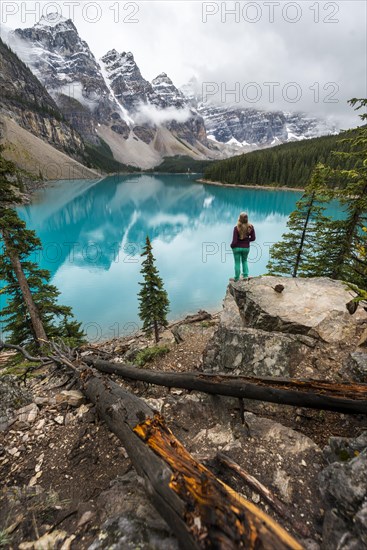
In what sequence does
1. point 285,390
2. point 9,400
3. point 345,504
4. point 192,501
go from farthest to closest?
point 9,400
point 285,390
point 345,504
point 192,501

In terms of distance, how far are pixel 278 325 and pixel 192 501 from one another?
570 centimetres

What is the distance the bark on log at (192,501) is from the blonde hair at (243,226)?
7730 millimetres

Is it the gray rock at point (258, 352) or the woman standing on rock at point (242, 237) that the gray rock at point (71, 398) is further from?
the woman standing on rock at point (242, 237)

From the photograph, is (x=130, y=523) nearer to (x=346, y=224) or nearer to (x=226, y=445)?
(x=226, y=445)

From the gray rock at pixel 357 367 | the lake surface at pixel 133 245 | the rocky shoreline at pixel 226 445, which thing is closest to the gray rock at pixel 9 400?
the rocky shoreline at pixel 226 445

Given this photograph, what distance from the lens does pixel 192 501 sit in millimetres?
2621

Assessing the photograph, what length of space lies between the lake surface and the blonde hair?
48.2 ft

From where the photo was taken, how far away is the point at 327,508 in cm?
296

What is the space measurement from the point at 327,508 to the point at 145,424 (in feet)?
7.98

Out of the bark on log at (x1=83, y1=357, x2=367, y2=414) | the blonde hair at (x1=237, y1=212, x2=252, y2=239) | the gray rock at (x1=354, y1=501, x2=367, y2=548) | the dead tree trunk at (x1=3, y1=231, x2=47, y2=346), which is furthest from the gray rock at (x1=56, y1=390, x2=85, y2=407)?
the blonde hair at (x1=237, y1=212, x2=252, y2=239)

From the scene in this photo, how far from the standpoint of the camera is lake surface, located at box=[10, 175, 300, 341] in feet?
89.4

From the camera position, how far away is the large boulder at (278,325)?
6429 millimetres

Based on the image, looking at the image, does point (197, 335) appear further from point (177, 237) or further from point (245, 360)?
point (177, 237)

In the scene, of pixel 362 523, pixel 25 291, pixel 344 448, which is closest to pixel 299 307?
pixel 344 448
